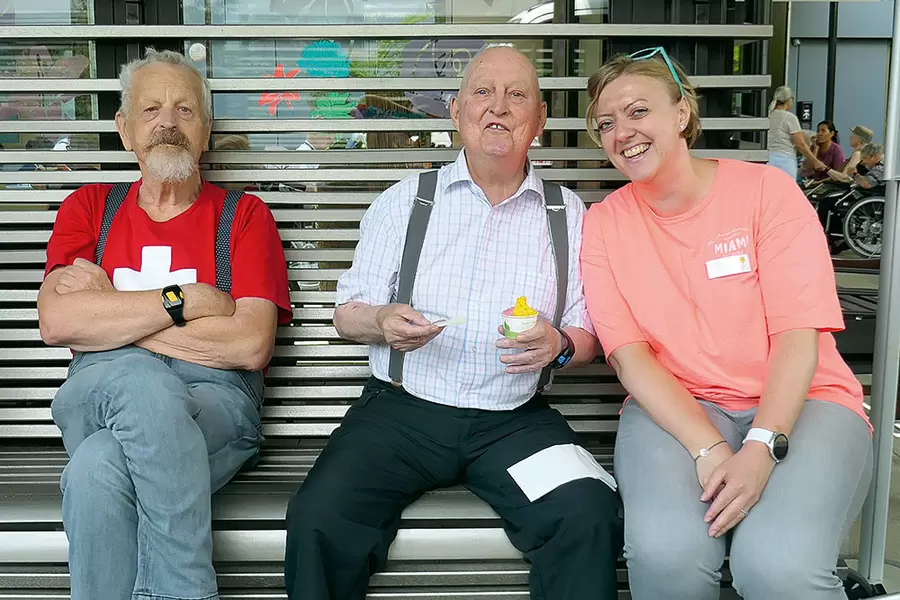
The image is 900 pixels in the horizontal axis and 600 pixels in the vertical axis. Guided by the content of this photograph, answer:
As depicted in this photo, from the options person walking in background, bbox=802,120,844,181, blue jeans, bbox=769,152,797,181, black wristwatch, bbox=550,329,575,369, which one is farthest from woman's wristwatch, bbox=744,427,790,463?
person walking in background, bbox=802,120,844,181

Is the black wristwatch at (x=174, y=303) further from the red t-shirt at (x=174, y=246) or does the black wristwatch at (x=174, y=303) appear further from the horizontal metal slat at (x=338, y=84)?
the horizontal metal slat at (x=338, y=84)

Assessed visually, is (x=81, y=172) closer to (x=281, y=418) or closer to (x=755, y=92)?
(x=281, y=418)

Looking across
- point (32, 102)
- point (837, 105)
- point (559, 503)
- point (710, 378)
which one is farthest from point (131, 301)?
point (837, 105)

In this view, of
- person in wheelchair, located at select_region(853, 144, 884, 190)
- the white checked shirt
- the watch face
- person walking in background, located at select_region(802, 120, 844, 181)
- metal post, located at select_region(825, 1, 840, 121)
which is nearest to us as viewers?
the watch face

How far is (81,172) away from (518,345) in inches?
65.3

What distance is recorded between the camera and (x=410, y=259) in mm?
2746

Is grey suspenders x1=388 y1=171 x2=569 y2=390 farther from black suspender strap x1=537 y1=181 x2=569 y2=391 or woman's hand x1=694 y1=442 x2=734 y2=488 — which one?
woman's hand x1=694 y1=442 x2=734 y2=488

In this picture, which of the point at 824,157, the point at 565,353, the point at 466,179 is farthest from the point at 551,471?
the point at 824,157

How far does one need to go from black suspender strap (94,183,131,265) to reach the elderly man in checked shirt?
2.44 feet

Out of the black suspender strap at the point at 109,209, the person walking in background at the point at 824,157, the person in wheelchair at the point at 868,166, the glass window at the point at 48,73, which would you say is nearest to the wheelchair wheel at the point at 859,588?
the black suspender strap at the point at 109,209

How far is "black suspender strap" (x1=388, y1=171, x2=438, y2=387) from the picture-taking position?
2736mm

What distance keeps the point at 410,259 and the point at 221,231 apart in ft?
1.97

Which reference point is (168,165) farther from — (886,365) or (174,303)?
(886,365)

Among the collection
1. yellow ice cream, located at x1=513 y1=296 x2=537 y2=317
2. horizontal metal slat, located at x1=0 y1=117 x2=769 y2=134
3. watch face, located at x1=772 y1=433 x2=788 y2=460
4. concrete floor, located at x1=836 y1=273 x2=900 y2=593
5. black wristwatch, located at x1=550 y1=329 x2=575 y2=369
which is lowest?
concrete floor, located at x1=836 y1=273 x2=900 y2=593
